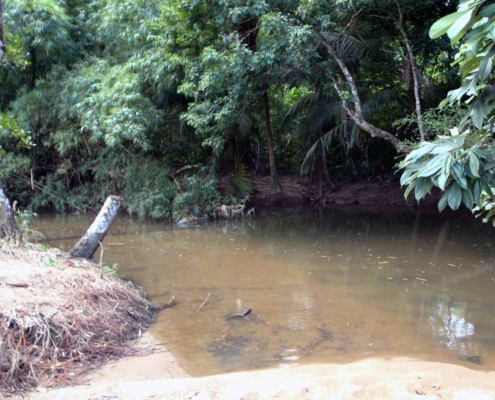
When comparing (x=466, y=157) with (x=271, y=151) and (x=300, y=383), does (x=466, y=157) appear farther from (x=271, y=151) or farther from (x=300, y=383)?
(x=271, y=151)

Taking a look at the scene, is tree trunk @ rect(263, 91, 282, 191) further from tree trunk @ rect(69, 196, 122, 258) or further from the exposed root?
the exposed root

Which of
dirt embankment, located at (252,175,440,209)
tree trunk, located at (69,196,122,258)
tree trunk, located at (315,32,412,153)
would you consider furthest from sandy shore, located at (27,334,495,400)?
dirt embankment, located at (252,175,440,209)

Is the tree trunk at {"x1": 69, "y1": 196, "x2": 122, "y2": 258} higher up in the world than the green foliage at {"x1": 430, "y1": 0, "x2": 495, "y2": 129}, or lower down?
lower down

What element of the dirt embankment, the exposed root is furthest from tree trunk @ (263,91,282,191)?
the exposed root

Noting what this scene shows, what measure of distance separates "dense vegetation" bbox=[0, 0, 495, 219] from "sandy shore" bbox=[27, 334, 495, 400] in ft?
16.7

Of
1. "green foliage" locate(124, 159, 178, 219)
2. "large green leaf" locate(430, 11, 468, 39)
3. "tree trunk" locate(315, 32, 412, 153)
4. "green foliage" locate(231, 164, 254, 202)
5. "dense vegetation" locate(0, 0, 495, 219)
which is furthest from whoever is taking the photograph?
"green foliage" locate(231, 164, 254, 202)

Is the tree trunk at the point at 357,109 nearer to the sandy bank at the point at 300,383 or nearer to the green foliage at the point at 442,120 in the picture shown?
the green foliage at the point at 442,120

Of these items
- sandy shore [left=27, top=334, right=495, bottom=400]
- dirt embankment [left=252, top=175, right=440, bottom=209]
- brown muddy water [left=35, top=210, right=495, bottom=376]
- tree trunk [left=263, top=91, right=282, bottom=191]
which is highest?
tree trunk [left=263, top=91, right=282, bottom=191]

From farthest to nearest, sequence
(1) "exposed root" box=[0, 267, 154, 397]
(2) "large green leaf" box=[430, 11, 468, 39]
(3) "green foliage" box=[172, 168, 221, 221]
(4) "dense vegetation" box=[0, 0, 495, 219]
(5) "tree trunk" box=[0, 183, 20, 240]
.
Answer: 1. (3) "green foliage" box=[172, 168, 221, 221]
2. (4) "dense vegetation" box=[0, 0, 495, 219]
3. (5) "tree trunk" box=[0, 183, 20, 240]
4. (1) "exposed root" box=[0, 267, 154, 397]
5. (2) "large green leaf" box=[430, 11, 468, 39]

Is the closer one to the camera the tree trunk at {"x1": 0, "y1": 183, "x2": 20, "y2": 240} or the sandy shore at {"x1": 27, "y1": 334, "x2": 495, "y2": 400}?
the sandy shore at {"x1": 27, "y1": 334, "x2": 495, "y2": 400}

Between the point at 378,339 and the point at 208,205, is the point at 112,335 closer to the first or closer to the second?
the point at 378,339

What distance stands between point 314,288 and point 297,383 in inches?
114

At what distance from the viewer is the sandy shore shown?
11.2ft

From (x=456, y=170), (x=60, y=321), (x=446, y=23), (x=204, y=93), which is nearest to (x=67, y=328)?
(x=60, y=321)
